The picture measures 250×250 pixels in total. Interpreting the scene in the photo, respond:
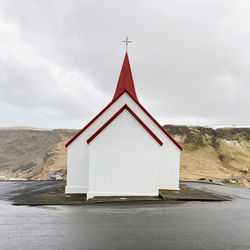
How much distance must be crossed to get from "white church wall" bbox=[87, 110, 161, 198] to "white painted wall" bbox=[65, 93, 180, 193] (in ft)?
7.52

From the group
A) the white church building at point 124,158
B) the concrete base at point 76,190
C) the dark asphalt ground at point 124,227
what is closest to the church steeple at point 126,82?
the white church building at point 124,158

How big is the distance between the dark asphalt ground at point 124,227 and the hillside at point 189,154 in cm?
1778

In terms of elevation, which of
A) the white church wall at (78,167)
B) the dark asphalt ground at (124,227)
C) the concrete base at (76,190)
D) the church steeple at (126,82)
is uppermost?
the church steeple at (126,82)

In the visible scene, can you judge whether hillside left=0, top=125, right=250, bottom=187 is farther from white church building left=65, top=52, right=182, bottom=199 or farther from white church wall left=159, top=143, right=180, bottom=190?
white church building left=65, top=52, right=182, bottom=199

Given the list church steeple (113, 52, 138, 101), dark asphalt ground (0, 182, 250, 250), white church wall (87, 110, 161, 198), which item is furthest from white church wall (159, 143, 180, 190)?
church steeple (113, 52, 138, 101)

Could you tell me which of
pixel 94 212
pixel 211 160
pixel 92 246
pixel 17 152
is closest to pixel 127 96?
pixel 94 212

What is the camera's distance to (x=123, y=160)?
30.9 feet

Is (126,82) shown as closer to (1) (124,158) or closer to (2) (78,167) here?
(1) (124,158)

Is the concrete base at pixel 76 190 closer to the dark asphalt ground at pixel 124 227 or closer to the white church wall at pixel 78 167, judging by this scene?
the white church wall at pixel 78 167

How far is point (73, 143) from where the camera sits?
38.3ft

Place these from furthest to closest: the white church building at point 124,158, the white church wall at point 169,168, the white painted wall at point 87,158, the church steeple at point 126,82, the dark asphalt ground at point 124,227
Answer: the church steeple at point 126,82 → the white church wall at point 169,168 → the white painted wall at point 87,158 → the white church building at point 124,158 → the dark asphalt ground at point 124,227

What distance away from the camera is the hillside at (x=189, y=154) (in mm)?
31048

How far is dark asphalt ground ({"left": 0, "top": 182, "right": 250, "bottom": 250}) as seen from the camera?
4.26 m

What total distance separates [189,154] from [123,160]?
111 feet
